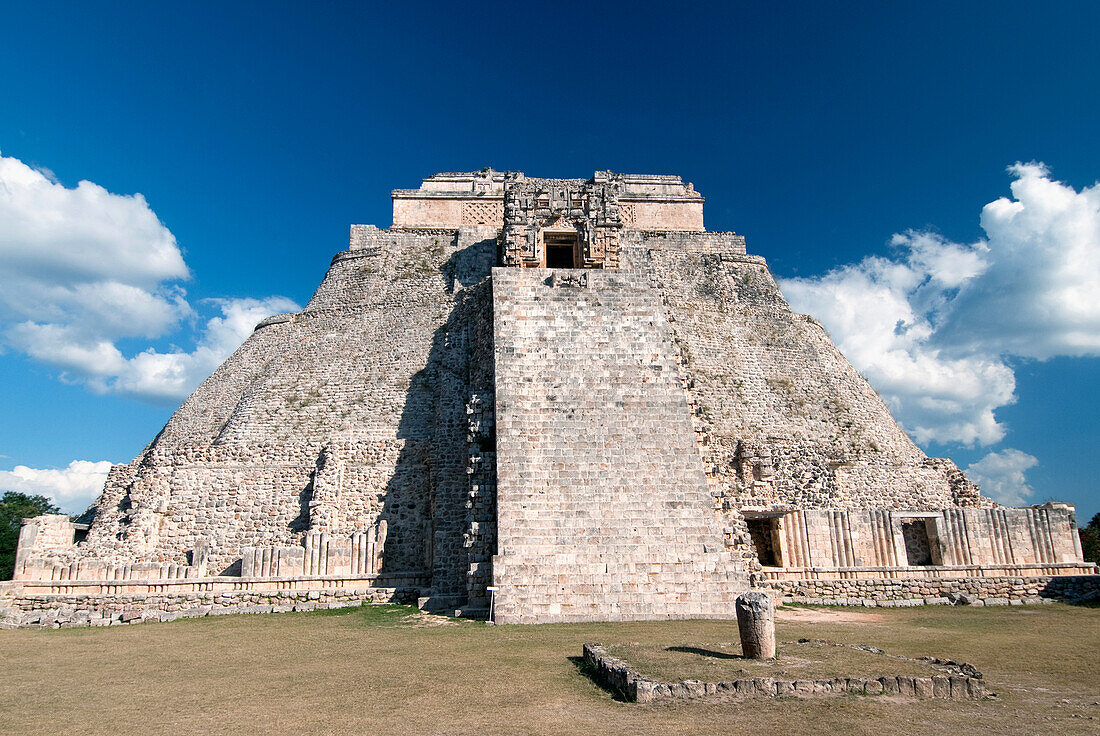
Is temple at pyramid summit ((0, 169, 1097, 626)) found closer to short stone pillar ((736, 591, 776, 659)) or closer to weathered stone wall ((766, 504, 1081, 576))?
weathered stone wall ((766, 504, 1081, 576))

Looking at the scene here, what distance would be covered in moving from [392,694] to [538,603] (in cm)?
468

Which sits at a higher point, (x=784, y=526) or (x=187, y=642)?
(x=784, y=526)

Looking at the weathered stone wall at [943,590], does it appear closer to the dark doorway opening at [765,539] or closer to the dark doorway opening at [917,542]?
the dark doorway opening at [765,539]

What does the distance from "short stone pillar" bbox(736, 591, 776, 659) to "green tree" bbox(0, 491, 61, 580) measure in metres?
24.7

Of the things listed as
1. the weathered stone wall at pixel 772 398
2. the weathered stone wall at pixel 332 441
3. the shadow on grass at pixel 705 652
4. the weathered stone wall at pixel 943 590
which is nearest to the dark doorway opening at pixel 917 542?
the weathered stone wall at pixel 772 398

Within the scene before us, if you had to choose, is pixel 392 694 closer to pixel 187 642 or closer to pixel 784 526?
pixel 187 642

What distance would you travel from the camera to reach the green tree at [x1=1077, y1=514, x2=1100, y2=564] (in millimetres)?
21812

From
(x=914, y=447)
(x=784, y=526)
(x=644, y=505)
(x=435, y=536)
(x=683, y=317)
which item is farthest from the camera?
(x=683, y=317)

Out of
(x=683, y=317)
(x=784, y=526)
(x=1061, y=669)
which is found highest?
(x=683, y=317)

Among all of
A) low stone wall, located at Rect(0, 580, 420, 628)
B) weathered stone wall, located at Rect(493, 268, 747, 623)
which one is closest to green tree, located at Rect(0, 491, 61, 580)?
low stone wall, located at Rect(0, 580, 420, 628)

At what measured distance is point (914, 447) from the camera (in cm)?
2236

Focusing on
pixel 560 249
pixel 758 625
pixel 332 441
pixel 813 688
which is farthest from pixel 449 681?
pixel 560 249

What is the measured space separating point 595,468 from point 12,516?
27288mm

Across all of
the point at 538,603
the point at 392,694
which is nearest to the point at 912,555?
the point at 538,603
